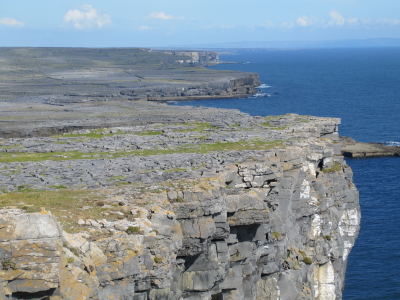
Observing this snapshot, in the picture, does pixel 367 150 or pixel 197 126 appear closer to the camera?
pixel 197 126

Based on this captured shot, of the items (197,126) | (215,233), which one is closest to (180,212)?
(215,233)

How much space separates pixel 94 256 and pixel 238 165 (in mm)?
14914

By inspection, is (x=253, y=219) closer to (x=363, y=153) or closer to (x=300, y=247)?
(x=300, y=247)

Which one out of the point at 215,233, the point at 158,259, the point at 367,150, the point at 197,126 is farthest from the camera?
the point at 367,150

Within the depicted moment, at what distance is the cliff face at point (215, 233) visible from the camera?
18.4 meters

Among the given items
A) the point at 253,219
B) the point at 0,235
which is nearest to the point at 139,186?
the point at 253,219

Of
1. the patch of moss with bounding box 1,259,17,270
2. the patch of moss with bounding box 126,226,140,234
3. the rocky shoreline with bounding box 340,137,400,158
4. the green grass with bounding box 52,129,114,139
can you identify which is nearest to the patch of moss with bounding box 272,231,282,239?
the patch of moss with bounding box 126,226,140,234

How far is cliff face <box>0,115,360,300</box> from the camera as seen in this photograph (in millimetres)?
18422

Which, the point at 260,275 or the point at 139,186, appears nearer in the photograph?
the point at 139,186

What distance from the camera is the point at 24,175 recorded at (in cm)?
3388

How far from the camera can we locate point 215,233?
2691cm

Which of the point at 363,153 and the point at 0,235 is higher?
the point at 0,235

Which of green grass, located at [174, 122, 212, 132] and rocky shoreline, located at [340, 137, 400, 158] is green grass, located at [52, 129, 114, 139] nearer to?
green grass, located at [174, 122, 212, 132]

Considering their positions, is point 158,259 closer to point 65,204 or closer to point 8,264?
point 65,204
